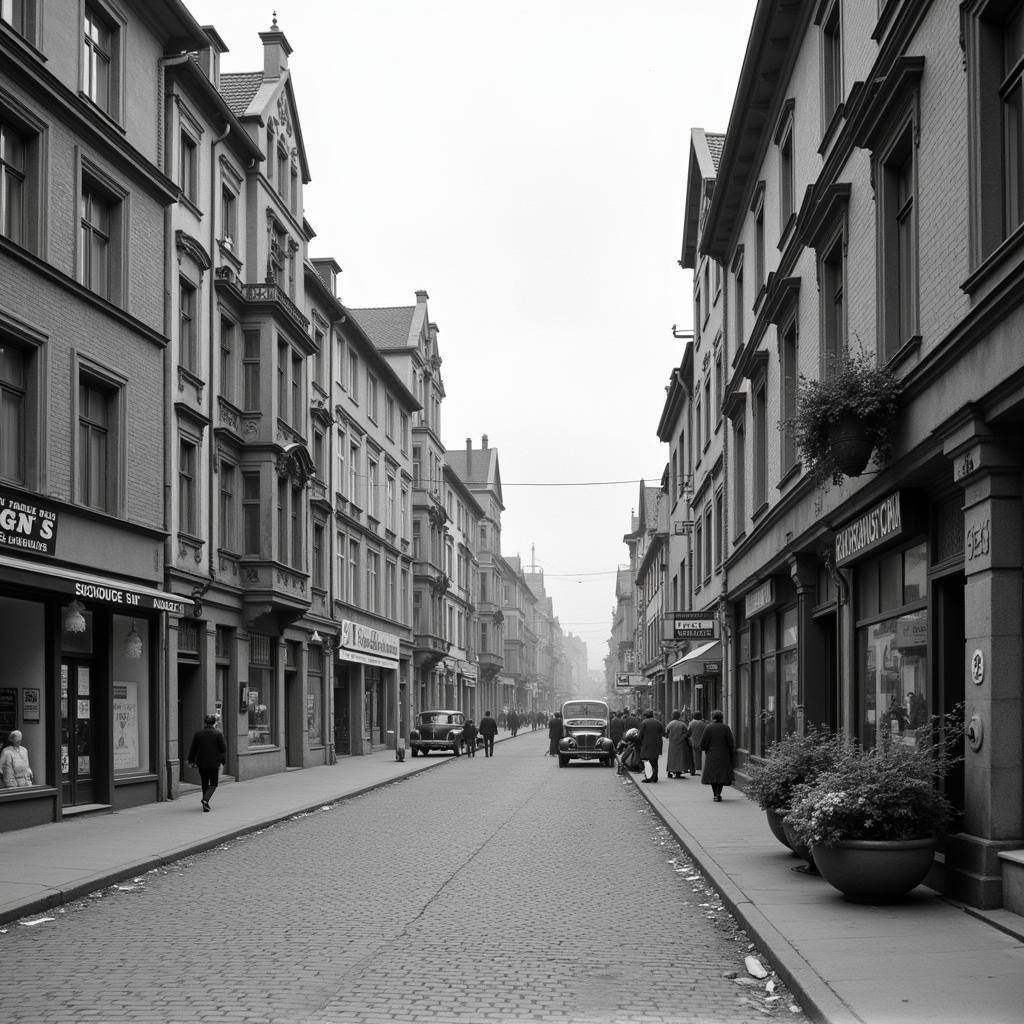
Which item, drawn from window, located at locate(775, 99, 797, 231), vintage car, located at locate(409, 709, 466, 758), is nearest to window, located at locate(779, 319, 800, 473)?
window, located at locate(775, 99, 797, 231)

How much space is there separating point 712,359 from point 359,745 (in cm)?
1741

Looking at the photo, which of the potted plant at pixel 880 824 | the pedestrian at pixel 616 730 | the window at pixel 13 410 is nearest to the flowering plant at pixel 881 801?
the potted plant at pixel 880 824

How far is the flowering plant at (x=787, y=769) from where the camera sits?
1283cm

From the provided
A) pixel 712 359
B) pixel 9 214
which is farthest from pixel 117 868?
pixel 712 359

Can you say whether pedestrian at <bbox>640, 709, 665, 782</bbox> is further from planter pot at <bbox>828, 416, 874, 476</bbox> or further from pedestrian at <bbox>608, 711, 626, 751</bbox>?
planter pot at <bbox>828, 416, 874, 476</bbox>

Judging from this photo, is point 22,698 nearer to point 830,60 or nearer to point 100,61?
point 100,61

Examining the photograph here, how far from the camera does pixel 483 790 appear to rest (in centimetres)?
2766

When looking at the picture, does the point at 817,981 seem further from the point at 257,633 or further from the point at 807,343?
the point at 257,633

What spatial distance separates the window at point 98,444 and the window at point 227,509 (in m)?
6.40

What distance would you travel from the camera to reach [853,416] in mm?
12711

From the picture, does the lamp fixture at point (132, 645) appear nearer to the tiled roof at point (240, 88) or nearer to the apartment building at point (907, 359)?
the apartment building at point (907, 359)

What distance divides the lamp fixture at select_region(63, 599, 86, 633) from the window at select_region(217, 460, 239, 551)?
322 inches

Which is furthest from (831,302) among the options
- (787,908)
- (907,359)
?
(787,908)

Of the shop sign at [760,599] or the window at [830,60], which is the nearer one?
the window at [830,60]
